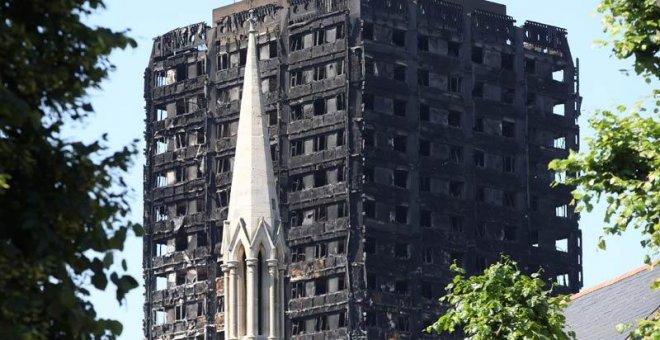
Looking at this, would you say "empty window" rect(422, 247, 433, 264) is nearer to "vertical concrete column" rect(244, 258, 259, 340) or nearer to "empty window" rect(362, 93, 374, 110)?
"empty window" rect(362, 93, 374, 110)

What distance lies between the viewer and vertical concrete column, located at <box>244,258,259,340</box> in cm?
8712

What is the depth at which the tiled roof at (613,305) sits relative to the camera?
76.8 meters

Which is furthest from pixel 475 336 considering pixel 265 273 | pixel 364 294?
pixel 364 294

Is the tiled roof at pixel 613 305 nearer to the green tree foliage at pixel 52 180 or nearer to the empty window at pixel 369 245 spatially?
the green tree foliage at pixel 52 180

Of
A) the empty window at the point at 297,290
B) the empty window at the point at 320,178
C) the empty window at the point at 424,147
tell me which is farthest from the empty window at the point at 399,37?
the empty window at the point at 297,290

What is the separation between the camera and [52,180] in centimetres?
3297

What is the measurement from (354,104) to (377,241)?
1170cm

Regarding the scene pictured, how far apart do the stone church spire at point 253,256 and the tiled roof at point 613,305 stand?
11561 mm

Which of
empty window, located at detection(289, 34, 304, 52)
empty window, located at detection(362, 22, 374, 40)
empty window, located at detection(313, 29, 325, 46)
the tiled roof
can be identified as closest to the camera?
the tiled roof

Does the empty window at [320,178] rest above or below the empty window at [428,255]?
above

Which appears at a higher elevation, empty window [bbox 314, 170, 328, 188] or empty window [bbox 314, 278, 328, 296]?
empty window [bbox 314, 170, 328, 188]

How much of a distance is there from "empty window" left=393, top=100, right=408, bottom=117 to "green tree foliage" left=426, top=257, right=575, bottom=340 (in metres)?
134

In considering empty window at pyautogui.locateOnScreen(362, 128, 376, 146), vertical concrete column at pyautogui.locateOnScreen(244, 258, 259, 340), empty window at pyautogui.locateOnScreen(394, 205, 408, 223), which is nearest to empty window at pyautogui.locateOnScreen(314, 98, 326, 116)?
empty window at pyautogui.locateOnScreen(362, 128, 376, 146)

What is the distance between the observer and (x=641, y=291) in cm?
7875
